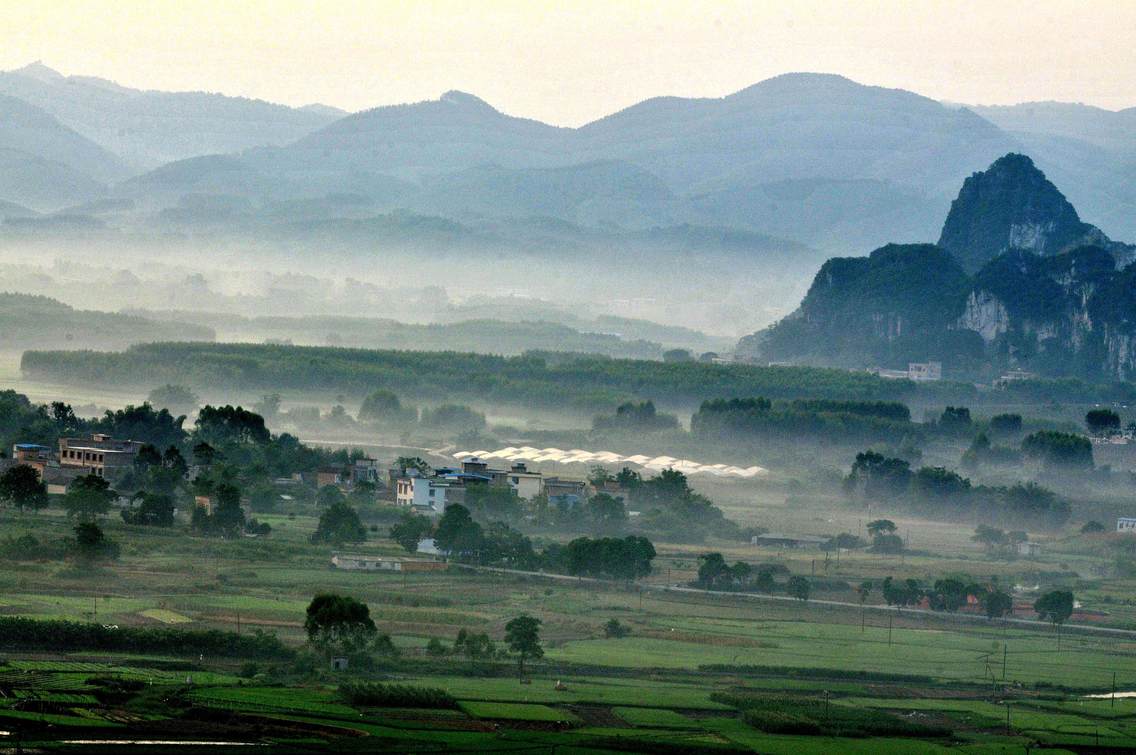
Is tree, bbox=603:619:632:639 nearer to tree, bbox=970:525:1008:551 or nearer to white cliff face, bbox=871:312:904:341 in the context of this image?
tree, bbox=970:525:1008:551

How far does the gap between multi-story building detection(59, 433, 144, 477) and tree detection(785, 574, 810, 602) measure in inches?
666

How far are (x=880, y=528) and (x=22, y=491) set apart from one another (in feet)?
72.2

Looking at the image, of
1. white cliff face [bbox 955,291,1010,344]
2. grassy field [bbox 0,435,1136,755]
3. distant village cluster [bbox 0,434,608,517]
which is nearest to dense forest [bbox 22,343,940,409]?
white cliff face [bbox 955,291,1010,344]

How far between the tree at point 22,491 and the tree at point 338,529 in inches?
224

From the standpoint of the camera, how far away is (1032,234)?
453ft

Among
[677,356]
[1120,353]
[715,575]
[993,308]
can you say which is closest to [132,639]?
[715,575]

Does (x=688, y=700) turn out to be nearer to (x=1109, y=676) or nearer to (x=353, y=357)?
(x=1109, y=676)

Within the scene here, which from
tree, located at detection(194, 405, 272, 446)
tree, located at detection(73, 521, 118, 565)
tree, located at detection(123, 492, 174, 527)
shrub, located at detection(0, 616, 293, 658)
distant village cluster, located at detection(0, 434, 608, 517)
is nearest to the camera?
shrub, located at detection(0, 616, 293, 658)

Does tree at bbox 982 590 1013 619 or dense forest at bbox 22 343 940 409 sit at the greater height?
dense forest at bbox 22 343 940 409

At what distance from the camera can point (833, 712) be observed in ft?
132

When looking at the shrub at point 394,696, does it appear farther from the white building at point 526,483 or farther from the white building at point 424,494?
the white building at point 526,483

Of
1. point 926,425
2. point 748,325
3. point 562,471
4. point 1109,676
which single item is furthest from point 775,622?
point 748,325

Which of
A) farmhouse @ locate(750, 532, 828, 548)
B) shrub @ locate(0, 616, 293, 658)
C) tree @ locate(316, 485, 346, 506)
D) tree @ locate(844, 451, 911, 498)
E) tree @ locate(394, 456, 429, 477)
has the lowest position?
shrub @ locate(0, 616, 293, 658)

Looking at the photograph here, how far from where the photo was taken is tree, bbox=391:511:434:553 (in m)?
55.2
